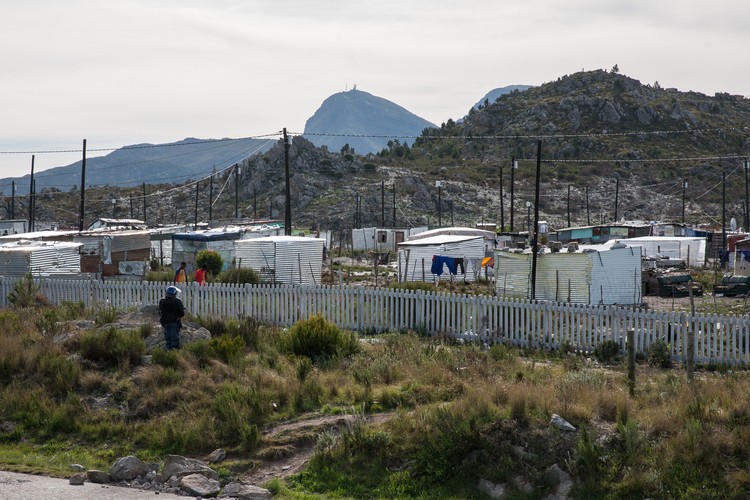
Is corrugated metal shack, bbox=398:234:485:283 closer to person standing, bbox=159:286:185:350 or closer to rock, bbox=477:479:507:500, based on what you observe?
person standing, bbox=159:286:185:350

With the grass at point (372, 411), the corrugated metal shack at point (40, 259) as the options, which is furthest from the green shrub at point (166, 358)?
the corrugated metal shack at point (40, 259)

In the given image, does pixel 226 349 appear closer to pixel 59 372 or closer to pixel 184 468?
pixel 59 372

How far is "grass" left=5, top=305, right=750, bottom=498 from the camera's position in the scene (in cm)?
956

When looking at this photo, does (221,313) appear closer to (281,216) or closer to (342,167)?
(281,216)

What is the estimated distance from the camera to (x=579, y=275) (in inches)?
977

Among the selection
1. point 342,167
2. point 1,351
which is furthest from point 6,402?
point 342,167

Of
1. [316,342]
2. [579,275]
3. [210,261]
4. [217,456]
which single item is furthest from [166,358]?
[210,261]

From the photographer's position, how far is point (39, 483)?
10.0 metres

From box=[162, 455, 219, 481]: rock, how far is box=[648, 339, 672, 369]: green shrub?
31.8 ft

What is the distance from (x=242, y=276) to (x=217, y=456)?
56.9ft

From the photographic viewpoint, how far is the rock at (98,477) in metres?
10.2

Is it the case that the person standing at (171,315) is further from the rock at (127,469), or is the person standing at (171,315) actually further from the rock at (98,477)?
the rock at (98,477)

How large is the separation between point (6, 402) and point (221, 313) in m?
8.00

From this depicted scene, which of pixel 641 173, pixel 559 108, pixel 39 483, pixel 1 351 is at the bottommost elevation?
pixel 39 483
